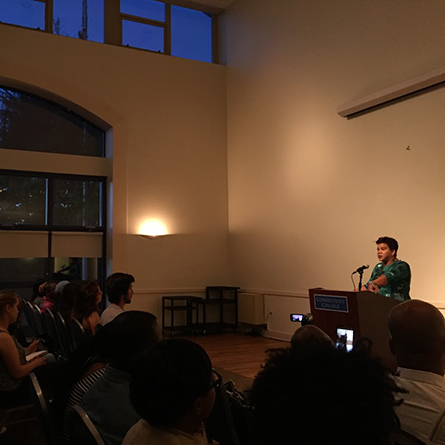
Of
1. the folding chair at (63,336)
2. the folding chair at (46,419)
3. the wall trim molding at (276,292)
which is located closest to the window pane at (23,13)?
the wall trim molding at (276,292)

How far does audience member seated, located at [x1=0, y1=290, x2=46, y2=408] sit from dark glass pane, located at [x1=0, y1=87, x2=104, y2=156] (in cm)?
625

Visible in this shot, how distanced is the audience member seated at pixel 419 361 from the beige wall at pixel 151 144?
24.6 feet

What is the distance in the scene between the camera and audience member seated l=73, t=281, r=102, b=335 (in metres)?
3.75

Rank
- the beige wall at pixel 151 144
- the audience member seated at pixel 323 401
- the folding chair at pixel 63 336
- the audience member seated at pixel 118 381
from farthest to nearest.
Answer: the beige wall at pixel 151 144
the folding chair at pixel 63 336
the audience member seated at pixel 118 381
the audience member seated at pixel 323 401

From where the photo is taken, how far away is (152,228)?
9148 mm

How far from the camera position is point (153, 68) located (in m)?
9.48

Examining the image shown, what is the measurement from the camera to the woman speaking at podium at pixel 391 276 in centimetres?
484

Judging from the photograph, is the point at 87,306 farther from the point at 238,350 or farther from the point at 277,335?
the point at 277,335

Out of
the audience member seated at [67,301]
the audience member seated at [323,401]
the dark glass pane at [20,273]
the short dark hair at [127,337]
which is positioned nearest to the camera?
the audience member seated at [323,401]

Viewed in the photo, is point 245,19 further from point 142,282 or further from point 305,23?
point 142,282

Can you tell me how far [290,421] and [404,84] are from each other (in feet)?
19.3

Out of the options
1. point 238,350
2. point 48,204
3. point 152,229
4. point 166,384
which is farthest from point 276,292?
point 166,384

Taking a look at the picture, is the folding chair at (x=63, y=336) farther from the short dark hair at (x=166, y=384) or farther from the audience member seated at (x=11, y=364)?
the short dark hair at (x=166, y=384)

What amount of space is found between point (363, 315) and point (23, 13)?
7.79 metres
